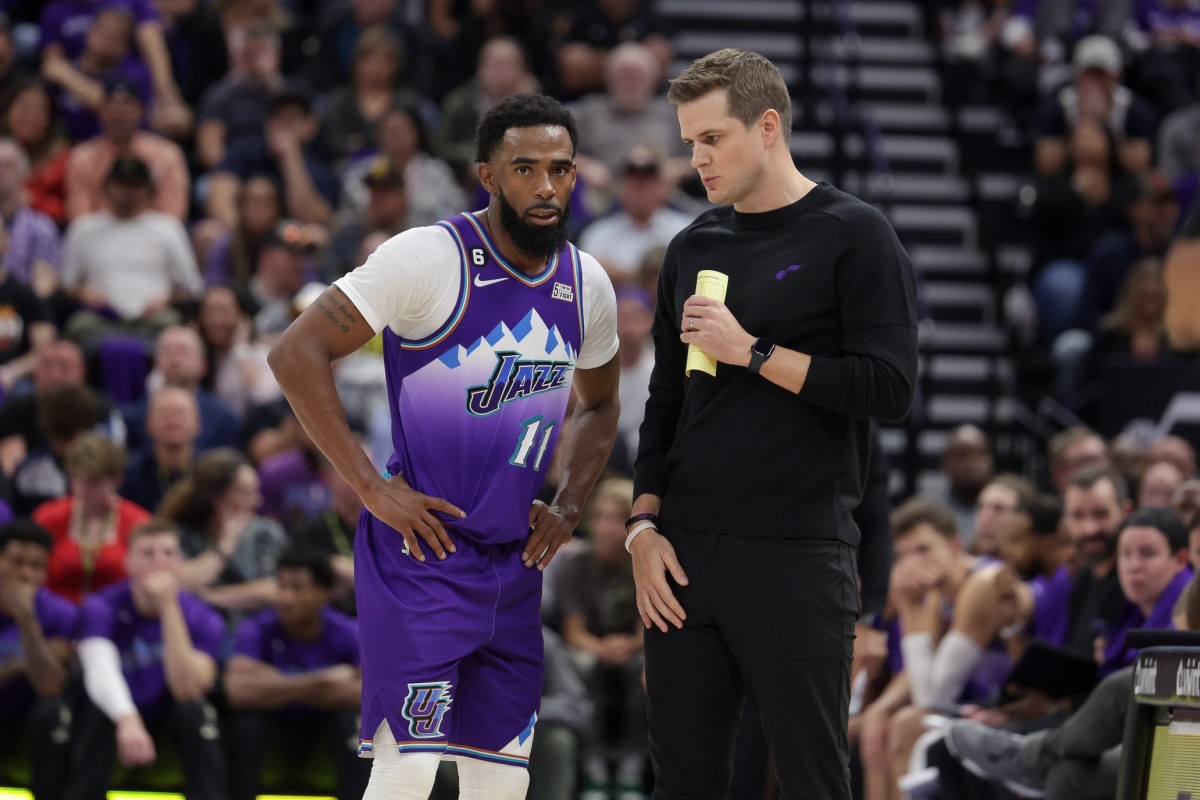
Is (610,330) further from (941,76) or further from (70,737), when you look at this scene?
(941,76)

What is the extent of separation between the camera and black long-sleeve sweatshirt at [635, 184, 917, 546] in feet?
13.5

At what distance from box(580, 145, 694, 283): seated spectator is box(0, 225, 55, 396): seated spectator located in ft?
10.9

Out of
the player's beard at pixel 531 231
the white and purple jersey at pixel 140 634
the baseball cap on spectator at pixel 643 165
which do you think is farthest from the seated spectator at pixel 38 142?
the player's beard at pixel 531 231

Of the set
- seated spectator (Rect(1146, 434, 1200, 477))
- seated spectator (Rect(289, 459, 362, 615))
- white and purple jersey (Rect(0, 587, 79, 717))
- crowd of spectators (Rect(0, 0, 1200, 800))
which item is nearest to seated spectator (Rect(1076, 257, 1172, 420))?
crowd of spectators (Rect(0, 0, 1200, 800))

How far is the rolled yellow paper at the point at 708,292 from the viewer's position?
4.17 meters

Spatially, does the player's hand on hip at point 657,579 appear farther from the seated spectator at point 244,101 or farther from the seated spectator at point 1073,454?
the seated spectator at point 244,101

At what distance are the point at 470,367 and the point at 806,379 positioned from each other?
948 millimetres

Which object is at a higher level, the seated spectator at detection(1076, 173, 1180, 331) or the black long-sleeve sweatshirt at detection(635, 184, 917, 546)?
the seated spectator at detection(1076, 173, 1180, 331)

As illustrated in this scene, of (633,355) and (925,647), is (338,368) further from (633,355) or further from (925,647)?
(925,647)

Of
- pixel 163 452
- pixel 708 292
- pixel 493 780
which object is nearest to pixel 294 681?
pixel 163 452

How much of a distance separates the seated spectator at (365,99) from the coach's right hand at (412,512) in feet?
26.4

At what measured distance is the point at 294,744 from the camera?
7883 millimetres

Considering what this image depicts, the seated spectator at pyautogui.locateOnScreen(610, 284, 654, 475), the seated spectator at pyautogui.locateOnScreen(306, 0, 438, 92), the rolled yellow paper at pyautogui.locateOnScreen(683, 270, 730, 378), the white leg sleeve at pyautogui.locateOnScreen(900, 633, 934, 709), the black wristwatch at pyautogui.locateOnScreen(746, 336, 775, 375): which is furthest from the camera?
the seated spectator at pyautogui.locateOnScreen(306, 0, 438, 92)

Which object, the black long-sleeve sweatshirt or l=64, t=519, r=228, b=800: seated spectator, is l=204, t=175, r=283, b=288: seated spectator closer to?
l=64, t=519, r=228, b=800: seated spectator
